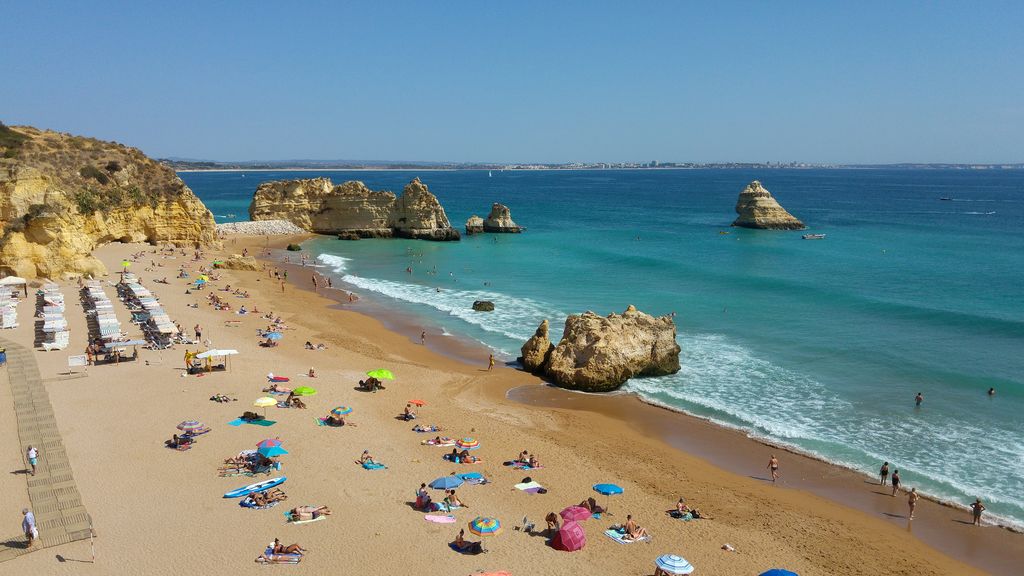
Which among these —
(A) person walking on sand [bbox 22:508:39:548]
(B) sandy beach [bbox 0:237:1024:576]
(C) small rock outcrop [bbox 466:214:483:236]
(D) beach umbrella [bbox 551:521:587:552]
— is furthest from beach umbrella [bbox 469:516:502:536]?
(C) small rock outcrop [bbox 466:214:483:236]

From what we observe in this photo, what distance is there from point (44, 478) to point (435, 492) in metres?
9.35

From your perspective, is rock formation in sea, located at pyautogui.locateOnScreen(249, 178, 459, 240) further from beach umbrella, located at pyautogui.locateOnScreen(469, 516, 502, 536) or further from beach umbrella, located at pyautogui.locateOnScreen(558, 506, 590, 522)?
beach umbrella, located at pyautogui.locateOnScreen(469, 516, 502, 536)

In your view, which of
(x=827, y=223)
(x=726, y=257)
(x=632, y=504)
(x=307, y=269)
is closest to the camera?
(x=632, y=504)

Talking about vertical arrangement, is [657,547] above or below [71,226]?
below

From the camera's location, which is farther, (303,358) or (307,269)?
(307,269)

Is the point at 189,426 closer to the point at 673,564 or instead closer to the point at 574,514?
the point at 574,514

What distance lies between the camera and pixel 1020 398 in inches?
955

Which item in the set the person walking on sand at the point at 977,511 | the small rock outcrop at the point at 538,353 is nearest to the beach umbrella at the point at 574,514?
the person walking on sand at the point at 977,511

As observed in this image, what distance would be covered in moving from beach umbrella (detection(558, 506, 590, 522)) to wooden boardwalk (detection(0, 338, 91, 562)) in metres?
10.2

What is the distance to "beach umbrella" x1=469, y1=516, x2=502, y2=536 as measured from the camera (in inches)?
572

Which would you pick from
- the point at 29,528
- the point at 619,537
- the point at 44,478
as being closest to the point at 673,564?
the point at 619,537

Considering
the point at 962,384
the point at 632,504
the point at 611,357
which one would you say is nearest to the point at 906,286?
the point at 962,384

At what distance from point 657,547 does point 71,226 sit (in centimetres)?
3951

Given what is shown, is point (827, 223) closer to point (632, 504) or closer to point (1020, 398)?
point (1020, 398)
